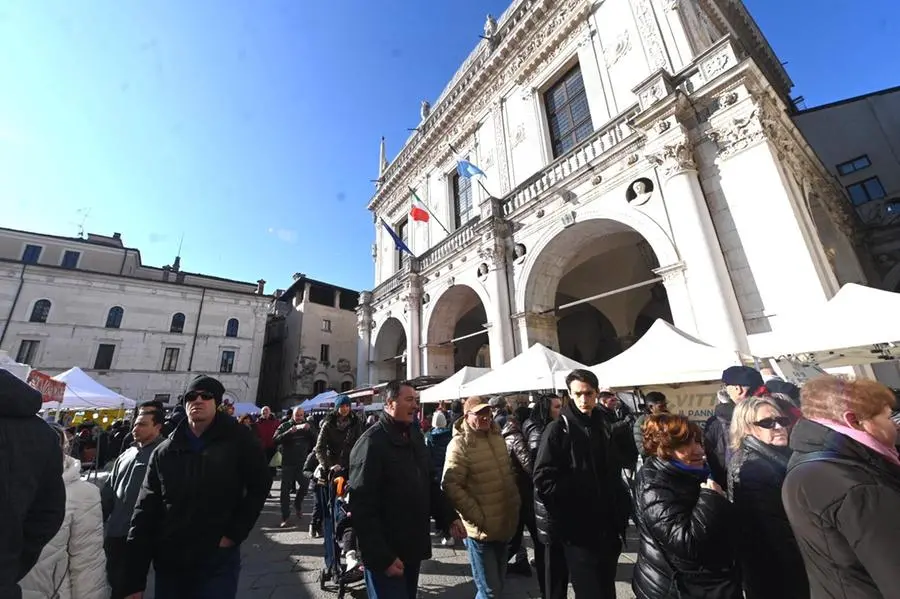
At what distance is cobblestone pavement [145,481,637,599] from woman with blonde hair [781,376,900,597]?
273 centimetres

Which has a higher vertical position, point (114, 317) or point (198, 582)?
point (114, 317)

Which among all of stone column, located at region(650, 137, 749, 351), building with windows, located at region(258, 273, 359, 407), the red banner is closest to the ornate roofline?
stone column, located at region(650, 137, 749, 351)

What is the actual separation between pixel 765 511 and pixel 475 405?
187 centimetres

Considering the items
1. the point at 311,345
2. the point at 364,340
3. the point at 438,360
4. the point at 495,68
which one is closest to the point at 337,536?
the point at 438,360

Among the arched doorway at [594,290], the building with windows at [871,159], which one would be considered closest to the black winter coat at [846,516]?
the arched doorway at [594,290]

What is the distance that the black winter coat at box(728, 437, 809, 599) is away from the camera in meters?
1.88

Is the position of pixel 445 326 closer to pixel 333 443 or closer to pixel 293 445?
pixel 293 445

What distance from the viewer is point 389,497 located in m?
2.39

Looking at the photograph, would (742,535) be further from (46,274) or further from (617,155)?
(46,274)

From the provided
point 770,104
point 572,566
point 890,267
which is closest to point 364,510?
point 572,566

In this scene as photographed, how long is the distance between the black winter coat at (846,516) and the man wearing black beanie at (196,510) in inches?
108

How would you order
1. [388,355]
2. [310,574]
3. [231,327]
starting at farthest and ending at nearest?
[231,327]
[388,355]
[310,574]

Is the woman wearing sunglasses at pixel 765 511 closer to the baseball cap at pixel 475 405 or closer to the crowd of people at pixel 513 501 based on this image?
the crowd of people at pixel 513 501

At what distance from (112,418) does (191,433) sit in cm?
2064
